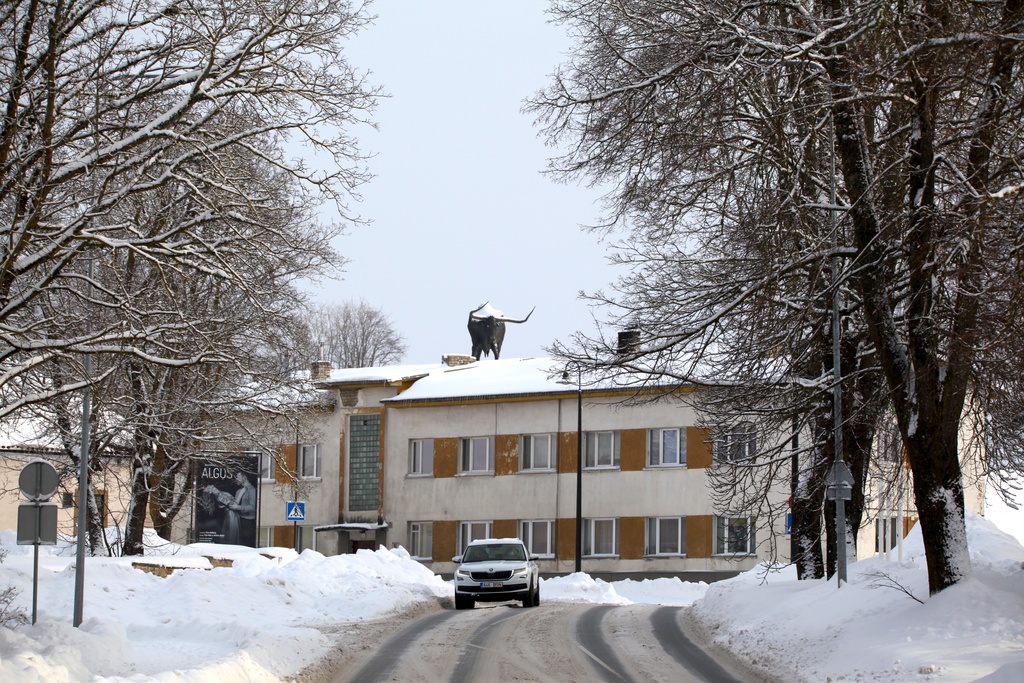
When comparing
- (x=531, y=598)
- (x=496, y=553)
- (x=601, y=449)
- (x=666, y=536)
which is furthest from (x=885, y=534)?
(x=496, y=553)

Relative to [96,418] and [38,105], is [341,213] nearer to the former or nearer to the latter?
[38,105]

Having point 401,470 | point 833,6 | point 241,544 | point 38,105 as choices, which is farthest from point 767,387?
point 401,470

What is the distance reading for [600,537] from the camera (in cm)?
4853

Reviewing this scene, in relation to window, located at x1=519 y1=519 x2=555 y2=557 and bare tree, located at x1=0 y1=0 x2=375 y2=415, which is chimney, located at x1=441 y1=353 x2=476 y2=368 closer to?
window, located at x1=519 y1=519 x2=555 y2=557

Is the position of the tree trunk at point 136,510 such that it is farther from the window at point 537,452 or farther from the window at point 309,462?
the window at point 309,462

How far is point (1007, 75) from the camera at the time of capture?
12.7 meters

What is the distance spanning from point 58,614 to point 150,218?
291 inches

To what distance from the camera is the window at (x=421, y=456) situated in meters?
52.3

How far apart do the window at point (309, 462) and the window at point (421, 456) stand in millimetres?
4691

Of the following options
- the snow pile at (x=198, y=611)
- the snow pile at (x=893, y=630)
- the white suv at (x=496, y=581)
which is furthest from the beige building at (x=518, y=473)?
the snow pile at (x=893, y=630)

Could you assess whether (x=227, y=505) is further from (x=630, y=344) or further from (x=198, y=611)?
(x=630, y=344)

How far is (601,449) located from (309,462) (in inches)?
548

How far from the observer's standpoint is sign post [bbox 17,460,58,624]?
16406 millimetres

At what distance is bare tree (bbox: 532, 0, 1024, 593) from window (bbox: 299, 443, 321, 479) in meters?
36.7
